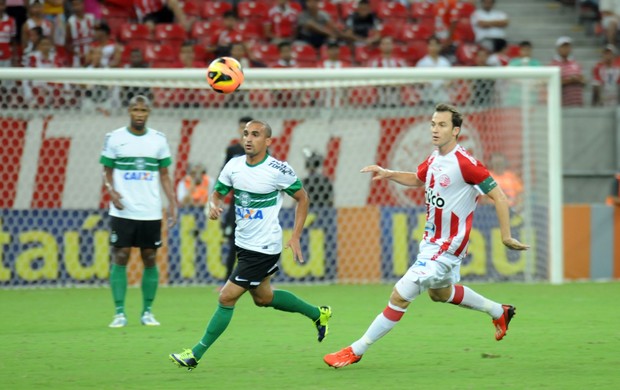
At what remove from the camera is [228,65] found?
10.0 metres

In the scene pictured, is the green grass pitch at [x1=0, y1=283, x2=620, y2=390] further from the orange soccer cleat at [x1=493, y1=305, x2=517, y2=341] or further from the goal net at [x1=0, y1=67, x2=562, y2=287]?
the goal net at [x1=0, y1=67, x2=562, y2=287]

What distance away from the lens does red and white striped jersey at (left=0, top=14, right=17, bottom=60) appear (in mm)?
16422

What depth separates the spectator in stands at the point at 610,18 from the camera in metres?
20.6

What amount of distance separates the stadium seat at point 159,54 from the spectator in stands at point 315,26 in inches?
98.2

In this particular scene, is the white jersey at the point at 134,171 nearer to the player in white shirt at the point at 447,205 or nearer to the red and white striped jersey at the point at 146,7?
the player in white shirt at the point at 447,205

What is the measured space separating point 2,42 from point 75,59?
1157 millimetres

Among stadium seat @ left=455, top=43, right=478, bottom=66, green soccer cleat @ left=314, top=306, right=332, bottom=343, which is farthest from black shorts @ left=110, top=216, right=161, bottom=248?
stadium seat @ left=455, top=43, right=478, bottom=66

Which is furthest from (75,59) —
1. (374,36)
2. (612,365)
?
(612,365)

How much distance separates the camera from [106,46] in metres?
17.2

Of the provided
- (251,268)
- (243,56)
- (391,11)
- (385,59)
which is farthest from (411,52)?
(251,268)

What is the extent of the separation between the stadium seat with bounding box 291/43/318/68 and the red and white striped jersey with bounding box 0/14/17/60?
4555 millimetres

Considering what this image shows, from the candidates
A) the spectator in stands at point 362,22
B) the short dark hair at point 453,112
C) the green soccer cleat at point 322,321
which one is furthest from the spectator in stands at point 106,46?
the short dark hair at point 453,112

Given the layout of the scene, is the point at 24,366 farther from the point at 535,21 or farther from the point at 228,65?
the point at 535,21

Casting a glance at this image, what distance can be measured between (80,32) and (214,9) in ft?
8.56
